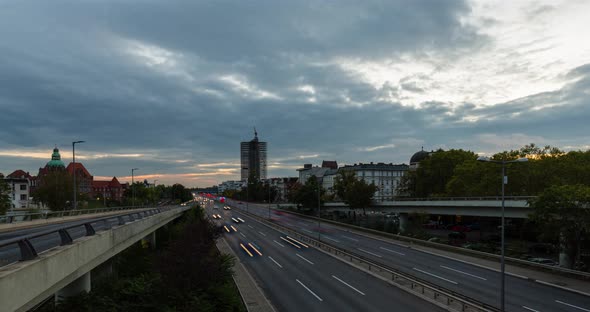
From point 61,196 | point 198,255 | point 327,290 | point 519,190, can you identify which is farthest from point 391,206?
point 61,196

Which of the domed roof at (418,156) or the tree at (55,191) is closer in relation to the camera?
the tree at (55,191)

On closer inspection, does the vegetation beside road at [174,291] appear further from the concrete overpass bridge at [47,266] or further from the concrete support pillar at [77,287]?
the concrete overpass bridge at [47,266]

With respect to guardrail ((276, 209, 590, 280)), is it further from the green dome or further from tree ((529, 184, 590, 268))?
the green dome

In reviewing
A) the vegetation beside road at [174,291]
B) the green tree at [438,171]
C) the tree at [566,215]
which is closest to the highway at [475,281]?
the tree at [566,215]

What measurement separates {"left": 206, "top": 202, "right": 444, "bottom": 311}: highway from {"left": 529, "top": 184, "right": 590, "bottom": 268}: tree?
16.4m

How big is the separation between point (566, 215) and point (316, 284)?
22.5 metres

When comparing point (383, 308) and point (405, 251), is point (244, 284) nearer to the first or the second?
point (383, 308)

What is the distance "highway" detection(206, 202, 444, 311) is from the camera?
2338 cm

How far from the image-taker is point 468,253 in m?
40.6

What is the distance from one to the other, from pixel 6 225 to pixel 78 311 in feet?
40.3

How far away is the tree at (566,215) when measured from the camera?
30453 millimetres

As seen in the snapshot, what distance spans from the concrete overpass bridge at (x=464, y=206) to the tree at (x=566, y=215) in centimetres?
542

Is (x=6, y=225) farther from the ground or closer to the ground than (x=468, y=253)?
farther from the ground

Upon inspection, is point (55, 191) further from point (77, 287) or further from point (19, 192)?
point (77, 287)
